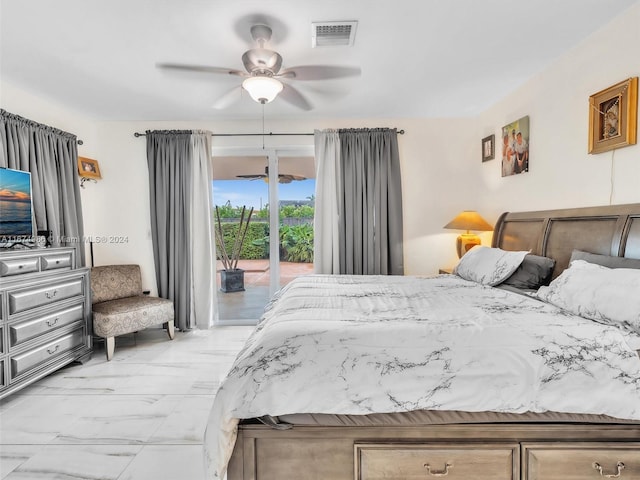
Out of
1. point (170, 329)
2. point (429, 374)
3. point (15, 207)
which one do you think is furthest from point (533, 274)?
point (15, 207)

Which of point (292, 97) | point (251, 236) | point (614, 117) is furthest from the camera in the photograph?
point (251, 236)

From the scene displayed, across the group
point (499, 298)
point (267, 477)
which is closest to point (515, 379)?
point (499, 298)

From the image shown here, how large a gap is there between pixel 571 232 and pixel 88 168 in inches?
186

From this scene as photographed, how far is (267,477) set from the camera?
1348 mm

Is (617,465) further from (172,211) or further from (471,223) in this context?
(172,211)

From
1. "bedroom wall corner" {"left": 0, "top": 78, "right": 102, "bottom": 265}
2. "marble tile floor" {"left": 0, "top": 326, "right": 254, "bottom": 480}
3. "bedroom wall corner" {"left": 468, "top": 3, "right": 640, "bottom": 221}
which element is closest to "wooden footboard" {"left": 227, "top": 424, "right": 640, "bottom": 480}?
"marble tile floor" {"left": 0, "top": 326, "right": 254, "bottom": 480}

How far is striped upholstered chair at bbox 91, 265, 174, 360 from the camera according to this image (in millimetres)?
3217

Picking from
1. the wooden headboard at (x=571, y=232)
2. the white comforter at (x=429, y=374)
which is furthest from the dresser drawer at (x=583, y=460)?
the wooden headboard at (x=571, y=232)

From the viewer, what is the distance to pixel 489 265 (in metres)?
2.65

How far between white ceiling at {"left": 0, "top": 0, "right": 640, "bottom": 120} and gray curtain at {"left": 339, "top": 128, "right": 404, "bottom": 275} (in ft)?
1.70

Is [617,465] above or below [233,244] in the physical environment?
below

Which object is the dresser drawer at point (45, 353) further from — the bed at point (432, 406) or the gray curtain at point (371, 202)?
the gray curtain at point (371, 202)

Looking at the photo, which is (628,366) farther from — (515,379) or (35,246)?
(35,246)

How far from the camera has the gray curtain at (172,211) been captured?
399cm
